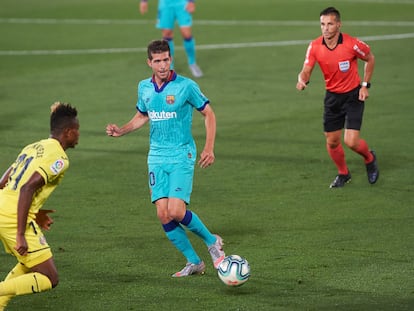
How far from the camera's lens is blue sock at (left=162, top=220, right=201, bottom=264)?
959 centimetres

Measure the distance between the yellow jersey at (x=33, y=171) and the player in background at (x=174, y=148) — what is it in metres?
1.60

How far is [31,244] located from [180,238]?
196 cm

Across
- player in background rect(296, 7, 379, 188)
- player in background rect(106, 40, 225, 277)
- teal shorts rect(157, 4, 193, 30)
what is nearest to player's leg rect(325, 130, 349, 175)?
player in background rect(296, 7, 379, 188)

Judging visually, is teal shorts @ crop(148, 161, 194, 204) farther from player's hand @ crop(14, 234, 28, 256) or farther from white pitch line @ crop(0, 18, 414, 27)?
white pitch line @ crop(0, 18, 414, 27)

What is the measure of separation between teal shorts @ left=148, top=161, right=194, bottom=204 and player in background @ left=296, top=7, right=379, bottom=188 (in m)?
3.30

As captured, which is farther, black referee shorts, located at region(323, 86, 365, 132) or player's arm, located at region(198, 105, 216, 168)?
black referee shorts, located at region(323, 86, 365, 132)

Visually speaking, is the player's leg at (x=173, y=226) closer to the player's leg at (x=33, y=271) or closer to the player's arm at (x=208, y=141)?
the player's arm at (x=208, y=141)

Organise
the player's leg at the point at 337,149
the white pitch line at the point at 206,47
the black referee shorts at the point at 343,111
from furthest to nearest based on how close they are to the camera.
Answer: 1. the white pitch line at the point at 206,47
2. the player's leg at the point at 337,149
3. the black referee shorts at the point at 343,111

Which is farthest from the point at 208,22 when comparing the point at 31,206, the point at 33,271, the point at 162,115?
the point at 33,271

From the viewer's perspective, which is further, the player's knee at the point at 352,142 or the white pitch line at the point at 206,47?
the white pitch line at the point at 206,47

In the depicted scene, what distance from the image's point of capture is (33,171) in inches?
313

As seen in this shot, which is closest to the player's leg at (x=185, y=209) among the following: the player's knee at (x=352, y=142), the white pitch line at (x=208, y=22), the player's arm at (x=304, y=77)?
the player's arm at (x=304, y=77)

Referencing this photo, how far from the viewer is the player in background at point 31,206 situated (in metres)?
7.91

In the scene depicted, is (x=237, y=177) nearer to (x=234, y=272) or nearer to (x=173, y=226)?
(x=173, y=226)
